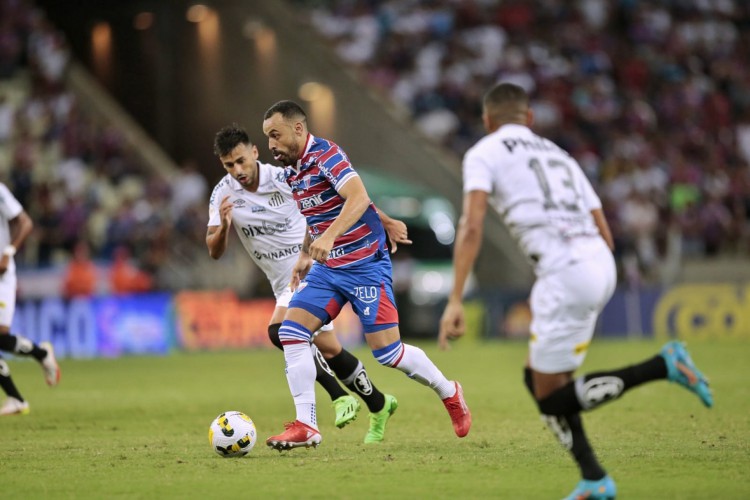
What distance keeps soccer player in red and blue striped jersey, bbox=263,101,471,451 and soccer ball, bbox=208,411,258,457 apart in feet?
0.64

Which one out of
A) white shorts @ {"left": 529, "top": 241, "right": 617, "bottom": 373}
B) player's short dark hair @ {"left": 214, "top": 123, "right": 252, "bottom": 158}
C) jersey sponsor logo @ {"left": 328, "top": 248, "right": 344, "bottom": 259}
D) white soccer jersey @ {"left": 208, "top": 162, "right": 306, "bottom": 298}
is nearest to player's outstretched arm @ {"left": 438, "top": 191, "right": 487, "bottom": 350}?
white shorts @ {"left": 529, "top": 241, "right": 617, "bottom": 373}

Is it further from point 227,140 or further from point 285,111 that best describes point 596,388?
point 227,140

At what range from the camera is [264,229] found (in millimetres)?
10547

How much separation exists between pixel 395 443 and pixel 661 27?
2784 cm

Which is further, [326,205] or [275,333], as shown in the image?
[275,333]

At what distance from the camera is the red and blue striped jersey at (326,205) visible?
30.8ft

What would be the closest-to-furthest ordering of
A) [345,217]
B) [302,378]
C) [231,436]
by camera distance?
[345,217], [231,436], [302,378]

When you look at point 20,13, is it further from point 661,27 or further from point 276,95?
point 661,27

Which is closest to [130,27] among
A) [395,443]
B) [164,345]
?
[164,345]

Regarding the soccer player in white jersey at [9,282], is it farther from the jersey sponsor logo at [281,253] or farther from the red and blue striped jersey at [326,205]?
the red and blue striped jersey at [326,205]

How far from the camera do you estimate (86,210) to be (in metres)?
27.0

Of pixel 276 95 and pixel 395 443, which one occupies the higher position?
pixel 276 95

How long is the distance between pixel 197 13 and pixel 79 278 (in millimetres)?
11010

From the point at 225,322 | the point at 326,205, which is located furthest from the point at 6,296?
the point at 225,322
